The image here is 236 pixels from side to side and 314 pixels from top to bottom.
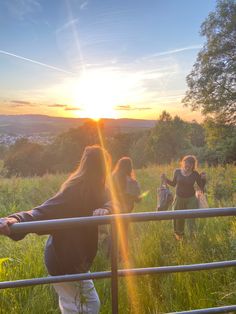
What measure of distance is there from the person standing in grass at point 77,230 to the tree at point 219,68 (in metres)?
30.7

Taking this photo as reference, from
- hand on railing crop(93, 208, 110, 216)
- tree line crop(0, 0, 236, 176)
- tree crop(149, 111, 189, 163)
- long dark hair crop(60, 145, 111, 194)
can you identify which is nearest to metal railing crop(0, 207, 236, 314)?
hand on railing crop(93, 208, 110, 216)

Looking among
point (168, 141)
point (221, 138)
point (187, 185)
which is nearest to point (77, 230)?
point (187, 185)

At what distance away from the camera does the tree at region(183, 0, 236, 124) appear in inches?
1271

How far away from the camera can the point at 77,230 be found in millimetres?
2859

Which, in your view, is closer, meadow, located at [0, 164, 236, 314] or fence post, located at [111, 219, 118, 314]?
fence post, located at [111, 219, 118, 314]

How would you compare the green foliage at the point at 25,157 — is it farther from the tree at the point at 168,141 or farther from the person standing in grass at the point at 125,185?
the person standing in grass at the point at 125,185

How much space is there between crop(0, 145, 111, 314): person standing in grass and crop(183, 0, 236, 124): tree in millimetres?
30714

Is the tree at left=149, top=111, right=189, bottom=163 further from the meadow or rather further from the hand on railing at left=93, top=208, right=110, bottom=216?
the hand on railing at left=93, top=208, right=110, bottom=216

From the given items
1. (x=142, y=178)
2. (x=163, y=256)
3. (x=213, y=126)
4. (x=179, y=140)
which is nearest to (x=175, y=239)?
(x=163, y=256)

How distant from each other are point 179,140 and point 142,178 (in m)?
46.9

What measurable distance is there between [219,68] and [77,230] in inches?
1262

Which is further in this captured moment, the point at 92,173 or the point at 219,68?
the point at 219,68

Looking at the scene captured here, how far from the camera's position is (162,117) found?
65812 mm

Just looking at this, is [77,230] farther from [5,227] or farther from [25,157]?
[25,157]
